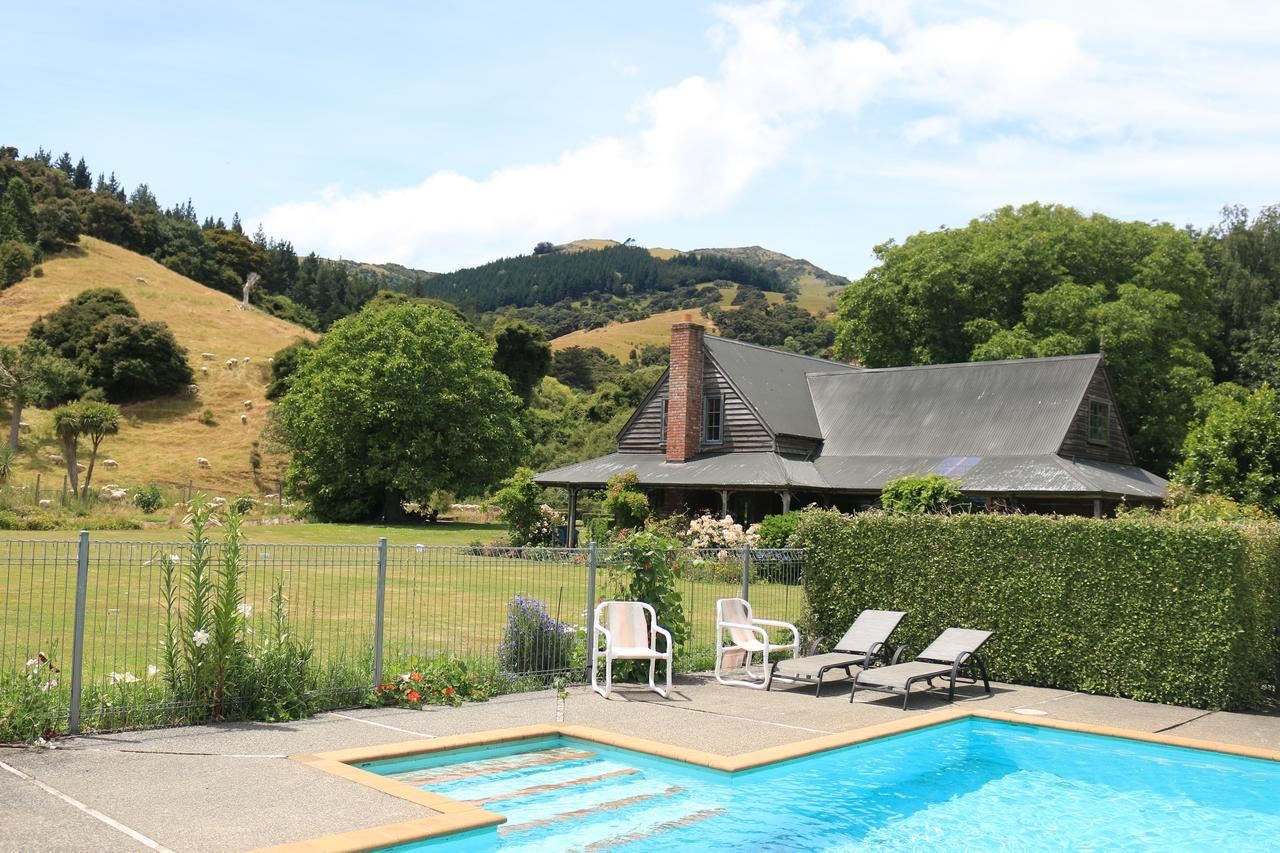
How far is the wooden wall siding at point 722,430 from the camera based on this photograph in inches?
1325

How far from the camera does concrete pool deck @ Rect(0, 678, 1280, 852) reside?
6.32m

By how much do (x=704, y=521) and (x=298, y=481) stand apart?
27.0 m

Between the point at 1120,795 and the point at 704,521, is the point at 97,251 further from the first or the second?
the point at 1120,795

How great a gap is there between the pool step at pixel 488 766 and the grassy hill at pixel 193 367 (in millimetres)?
45803

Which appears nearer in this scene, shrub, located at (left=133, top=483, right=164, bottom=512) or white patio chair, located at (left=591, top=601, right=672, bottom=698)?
white patio chair, located at (left=591, top=601, right=672, bottom=698)

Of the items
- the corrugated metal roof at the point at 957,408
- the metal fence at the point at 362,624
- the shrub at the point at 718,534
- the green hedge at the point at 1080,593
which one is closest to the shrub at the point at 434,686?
the metal fence at the point at 362,624

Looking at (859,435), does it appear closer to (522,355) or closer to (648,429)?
(648,429)

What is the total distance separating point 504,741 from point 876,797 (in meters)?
3.31

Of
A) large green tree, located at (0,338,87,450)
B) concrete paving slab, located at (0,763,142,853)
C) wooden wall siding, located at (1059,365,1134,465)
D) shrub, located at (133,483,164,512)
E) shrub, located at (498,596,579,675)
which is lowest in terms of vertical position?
concrete paving slab, located at (0,763,142,853)

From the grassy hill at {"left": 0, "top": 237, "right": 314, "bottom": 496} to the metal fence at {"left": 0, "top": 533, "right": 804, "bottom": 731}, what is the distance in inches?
1406

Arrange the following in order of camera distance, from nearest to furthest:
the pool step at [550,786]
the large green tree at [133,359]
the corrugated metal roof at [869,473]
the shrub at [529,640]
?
the pool step at [550,786] < the shrub at [529,640] < the corrugated metal roof at [869,473] < the large green tree at [133,359]

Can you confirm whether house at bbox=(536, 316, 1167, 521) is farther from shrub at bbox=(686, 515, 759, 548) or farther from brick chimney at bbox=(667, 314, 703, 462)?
shrub at bbox=(686, 515, 759, 548)

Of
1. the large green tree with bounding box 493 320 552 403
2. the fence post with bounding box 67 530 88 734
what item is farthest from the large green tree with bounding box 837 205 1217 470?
the fence post with bounding box 67 530 88 734

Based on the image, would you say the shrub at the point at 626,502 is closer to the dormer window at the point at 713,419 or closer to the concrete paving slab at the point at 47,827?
the dormer window at the point at 713,419
